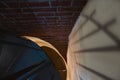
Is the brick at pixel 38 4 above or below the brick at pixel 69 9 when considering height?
above

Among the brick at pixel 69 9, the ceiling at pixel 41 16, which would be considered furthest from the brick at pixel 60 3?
the brick at pixel 69 9

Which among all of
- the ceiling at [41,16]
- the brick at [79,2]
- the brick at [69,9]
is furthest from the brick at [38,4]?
the brick at [79,2]

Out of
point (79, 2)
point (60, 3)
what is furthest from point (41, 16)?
point (79, 2)

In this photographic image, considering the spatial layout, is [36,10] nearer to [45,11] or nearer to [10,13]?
[45,11]

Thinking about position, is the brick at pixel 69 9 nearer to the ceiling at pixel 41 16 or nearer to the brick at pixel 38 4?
the ceiling at pixel 41 16

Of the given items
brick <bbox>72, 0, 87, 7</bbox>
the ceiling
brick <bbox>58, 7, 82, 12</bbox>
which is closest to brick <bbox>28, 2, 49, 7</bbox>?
the ceiling

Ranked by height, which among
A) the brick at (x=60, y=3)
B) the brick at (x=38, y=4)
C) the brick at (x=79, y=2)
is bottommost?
the brick at (x=79, y=2)

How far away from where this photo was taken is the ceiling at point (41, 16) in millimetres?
1843

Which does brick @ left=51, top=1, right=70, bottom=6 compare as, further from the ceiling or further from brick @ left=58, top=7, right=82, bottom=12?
brick @ left=58, top=7, right=82, bottom=12

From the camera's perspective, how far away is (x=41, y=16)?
7.39 feet

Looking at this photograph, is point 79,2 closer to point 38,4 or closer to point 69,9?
point 69,9

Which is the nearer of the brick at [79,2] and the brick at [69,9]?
the brick at [79,2]

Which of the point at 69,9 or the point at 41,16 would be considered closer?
the point at 69,9

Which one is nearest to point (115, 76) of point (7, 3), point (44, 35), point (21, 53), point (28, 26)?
point (21, 53)
